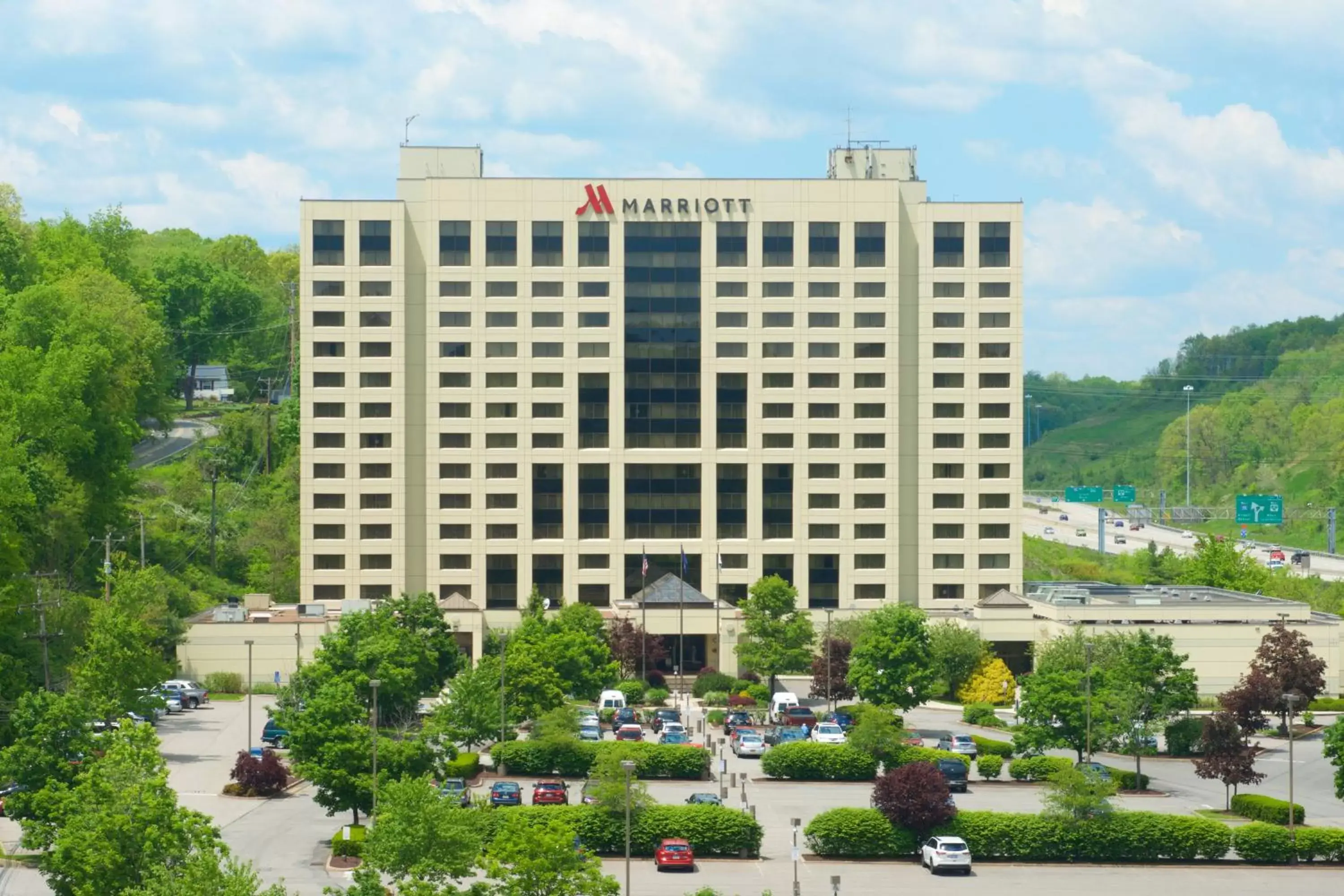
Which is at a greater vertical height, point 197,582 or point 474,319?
point 474,319

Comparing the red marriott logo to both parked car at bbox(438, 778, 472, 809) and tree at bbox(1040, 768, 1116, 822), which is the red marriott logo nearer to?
parked car at bbox(438, 778, 472, 809)

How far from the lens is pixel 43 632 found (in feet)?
309

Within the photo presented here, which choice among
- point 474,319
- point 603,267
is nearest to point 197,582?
point 474,319

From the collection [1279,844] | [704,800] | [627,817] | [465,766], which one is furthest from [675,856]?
[1279,844]

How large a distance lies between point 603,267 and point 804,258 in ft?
48.7

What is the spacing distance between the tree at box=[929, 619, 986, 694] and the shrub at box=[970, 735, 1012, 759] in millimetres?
21708

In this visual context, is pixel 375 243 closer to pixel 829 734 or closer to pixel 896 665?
pixel 896 665

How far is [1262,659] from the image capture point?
359 ft

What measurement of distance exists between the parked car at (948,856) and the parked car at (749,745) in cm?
2441

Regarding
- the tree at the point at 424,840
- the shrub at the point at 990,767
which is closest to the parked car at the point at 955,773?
the shrub at the point at 990,767

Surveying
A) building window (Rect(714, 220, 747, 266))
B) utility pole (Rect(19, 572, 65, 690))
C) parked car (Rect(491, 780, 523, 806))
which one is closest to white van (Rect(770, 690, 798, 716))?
parked car (Rect(491, 780, 523, 806))

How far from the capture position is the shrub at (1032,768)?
9094cm

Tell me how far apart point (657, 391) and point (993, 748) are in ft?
Answer: 167

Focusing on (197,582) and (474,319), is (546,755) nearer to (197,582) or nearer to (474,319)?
(474,319)
